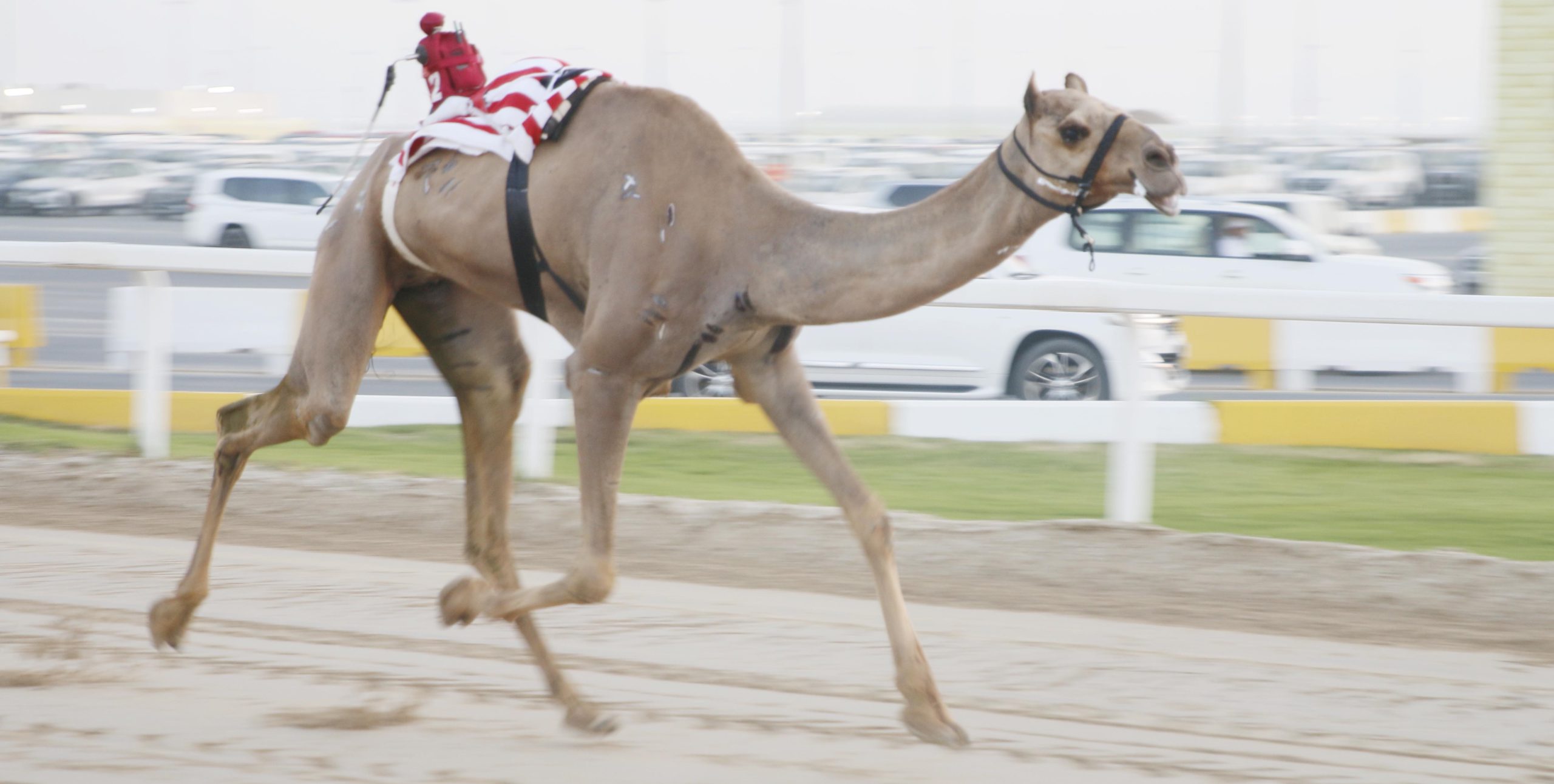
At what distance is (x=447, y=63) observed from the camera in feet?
15.8

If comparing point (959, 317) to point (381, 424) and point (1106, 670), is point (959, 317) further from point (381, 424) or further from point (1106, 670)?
point (1106, 670)

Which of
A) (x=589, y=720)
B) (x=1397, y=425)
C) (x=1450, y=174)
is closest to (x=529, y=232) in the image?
(x=589, y=720)

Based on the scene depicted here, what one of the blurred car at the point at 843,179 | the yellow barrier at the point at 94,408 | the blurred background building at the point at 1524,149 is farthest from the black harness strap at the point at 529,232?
the blurred car at the point at 843,179

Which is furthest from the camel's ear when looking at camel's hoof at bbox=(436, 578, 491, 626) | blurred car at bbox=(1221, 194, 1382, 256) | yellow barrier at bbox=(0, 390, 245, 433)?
blurred car at bbox=(1221, 194, 1382, 256)

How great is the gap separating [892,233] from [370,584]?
10.6 ft

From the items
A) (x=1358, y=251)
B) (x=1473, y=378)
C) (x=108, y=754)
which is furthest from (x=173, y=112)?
(x=108, y=754)

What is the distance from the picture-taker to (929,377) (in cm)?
1289

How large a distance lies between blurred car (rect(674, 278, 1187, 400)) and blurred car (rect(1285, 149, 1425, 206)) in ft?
75.6

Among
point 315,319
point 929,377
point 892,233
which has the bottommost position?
point 929,377

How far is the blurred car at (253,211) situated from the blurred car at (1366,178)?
757 inches

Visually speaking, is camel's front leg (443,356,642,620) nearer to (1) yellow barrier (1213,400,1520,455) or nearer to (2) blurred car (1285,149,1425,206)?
(1) yellow barrier (1213,400,1520,455)

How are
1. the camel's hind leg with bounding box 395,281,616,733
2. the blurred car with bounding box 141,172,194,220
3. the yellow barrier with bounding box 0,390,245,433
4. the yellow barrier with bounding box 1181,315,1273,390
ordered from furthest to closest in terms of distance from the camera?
the blurred car with bounding box 141,172,194,220 < the yellow barrier with bounding box 1181,315,1273,390 < the yellow barrier with bounding box 0,390,245,433 < the camel's hind leg with bounding box 395,281,616,733

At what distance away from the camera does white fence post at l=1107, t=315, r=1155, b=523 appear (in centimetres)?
740

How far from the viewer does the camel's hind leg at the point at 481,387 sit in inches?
197
